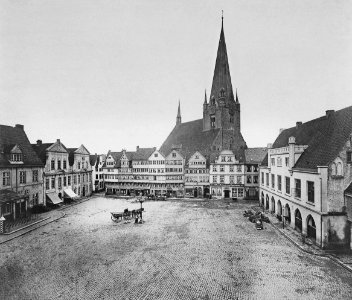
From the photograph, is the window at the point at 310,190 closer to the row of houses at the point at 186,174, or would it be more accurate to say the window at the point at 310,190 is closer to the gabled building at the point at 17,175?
the row of houses at the point at 186,174

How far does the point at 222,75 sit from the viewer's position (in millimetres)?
62250

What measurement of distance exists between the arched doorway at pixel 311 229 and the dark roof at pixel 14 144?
35.4 metres

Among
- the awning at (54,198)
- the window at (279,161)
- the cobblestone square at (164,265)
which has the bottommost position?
the cobblestone square at (164,265)

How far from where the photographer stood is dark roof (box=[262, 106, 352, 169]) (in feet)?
69.8

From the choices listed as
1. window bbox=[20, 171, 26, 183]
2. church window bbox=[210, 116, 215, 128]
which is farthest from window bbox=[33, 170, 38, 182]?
church window bbox=[210, 116, 215, 128]

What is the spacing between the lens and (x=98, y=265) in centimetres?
1714

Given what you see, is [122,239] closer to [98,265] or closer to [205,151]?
[98,265]

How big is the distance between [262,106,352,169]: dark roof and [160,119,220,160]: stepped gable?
93.9 feet

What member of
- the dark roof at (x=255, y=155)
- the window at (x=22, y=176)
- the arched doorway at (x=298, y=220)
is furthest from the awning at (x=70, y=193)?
the arched doorway at (x=298, y=220)

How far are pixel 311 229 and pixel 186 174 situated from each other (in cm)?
3088

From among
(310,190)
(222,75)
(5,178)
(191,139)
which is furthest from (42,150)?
(222,75)

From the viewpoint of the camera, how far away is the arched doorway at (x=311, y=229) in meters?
22.1

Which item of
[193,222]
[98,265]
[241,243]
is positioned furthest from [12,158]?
[241,243]

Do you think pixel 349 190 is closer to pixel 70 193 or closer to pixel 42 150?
pixel 70 193
